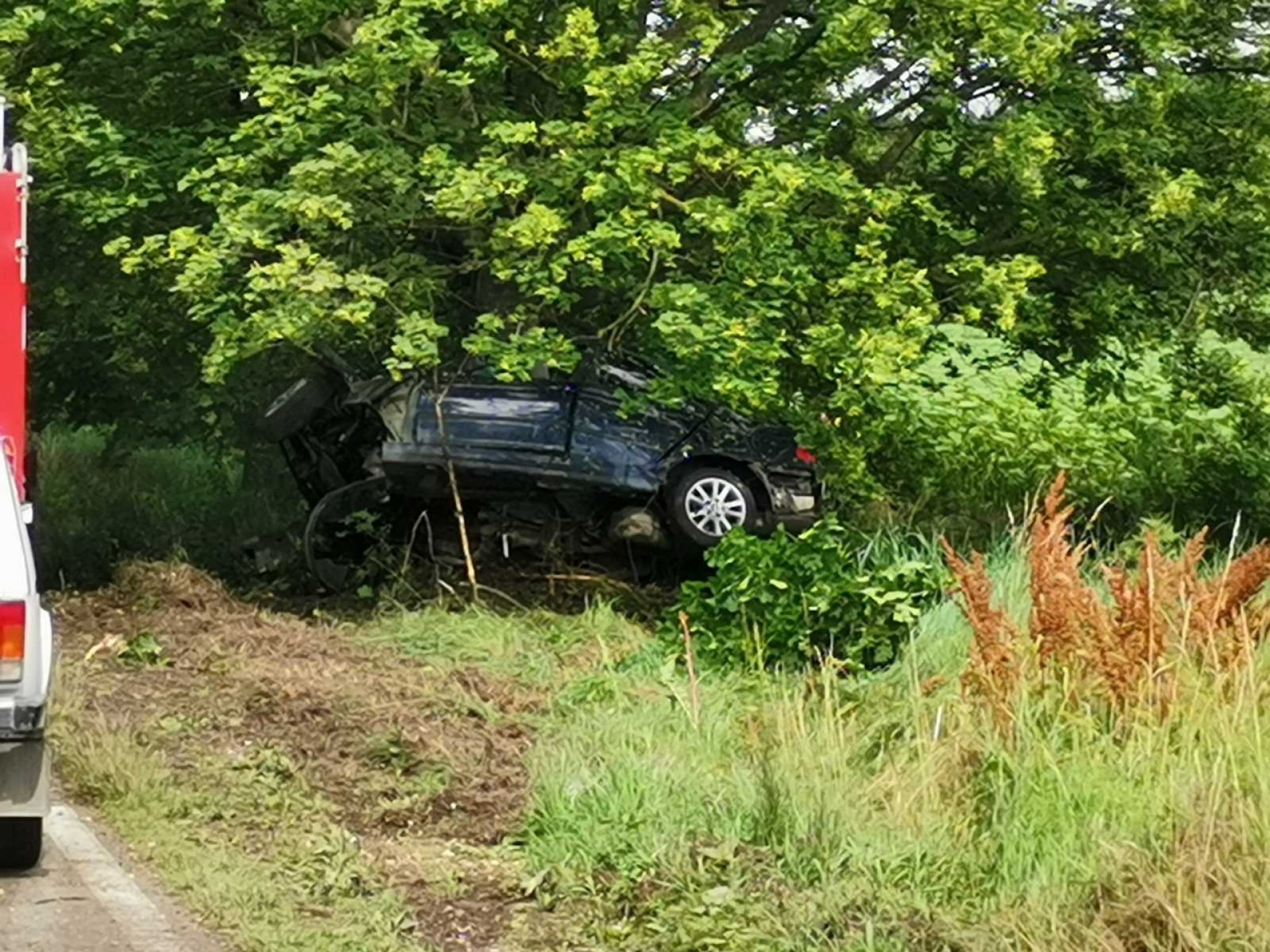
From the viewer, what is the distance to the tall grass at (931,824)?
6664mm

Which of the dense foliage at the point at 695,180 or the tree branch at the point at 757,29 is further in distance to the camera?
the tree branch at the point at 757,29

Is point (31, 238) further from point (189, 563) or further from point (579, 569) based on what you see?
point (579, 569)

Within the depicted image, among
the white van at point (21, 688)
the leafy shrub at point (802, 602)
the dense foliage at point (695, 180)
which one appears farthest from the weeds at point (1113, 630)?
the dense foliage at point (695, 180)

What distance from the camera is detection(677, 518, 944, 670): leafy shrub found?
1125 cm

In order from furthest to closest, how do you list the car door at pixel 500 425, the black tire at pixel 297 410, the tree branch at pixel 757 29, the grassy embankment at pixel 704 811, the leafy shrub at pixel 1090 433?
the leafy shrub at pixel 1090 433
the black tire at pixel 297 410
the tree branch at pixel 757 29
the car door at pixel 500 425
the grassy embankment at pixel 704 811

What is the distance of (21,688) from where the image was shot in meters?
7.86

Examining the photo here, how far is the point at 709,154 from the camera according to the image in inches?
564

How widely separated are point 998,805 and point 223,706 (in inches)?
194

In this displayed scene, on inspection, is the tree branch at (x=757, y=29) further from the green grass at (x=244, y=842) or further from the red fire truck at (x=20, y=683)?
the red fire truck at (x=20, y=683)

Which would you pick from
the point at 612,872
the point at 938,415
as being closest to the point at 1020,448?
the point at 938,415

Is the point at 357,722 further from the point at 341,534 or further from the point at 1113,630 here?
the point at 341,534

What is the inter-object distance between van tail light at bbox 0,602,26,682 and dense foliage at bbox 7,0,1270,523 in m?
6.44

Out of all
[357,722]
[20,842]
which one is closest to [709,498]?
[357,722]

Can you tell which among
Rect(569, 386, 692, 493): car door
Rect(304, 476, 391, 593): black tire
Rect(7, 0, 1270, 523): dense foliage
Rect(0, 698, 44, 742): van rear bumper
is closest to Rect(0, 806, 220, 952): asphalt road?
Rect(0, 698, 44, 742): van rear bumper
